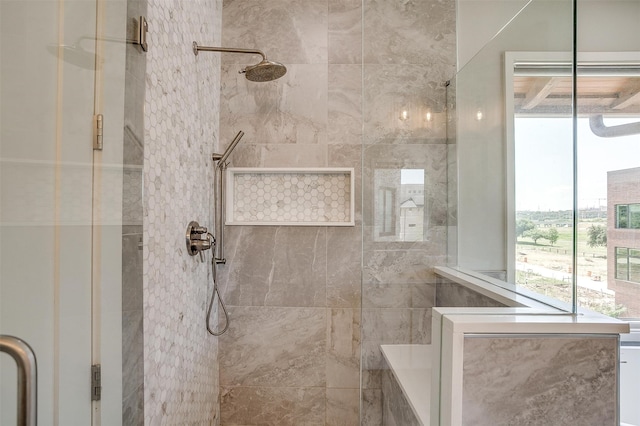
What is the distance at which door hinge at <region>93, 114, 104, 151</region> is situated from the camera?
29.2 inches

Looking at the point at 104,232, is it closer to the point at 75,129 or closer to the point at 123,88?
the point at 75,129

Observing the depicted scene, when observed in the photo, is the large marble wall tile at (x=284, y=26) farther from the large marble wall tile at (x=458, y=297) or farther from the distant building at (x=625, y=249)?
the distant building at (x=625, y=249)

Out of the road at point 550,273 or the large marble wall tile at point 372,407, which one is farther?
the large marble wall tile at point 372,407

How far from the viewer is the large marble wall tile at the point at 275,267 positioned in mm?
1703

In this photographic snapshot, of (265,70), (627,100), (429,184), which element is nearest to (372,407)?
(429,184)

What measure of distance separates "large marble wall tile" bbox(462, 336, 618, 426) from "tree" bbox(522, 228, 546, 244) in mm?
302

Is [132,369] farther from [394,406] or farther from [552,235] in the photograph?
[552,235]

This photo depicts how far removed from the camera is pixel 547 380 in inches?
29.2

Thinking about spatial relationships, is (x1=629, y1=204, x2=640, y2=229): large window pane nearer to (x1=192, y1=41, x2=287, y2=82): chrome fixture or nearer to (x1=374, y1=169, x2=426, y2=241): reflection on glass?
(x1=374, y1=169, x2=426, y2=241): reflection on glass

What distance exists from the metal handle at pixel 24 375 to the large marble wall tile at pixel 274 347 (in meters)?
1.24

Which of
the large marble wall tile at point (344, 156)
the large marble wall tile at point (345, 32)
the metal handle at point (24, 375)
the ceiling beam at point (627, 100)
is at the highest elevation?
the large marble wall tile at point (345, 32)

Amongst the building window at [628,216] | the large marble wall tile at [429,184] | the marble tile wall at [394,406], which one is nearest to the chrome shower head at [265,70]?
the large marble wall tile at [429,184]

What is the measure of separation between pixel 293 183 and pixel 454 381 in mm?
1273

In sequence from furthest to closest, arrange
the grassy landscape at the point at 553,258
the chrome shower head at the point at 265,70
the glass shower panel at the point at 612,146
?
the chrome shower head at the point at 265,70 < the glass shower panel at the point at 612,146 < the grassy landscape at the point at 553,258
